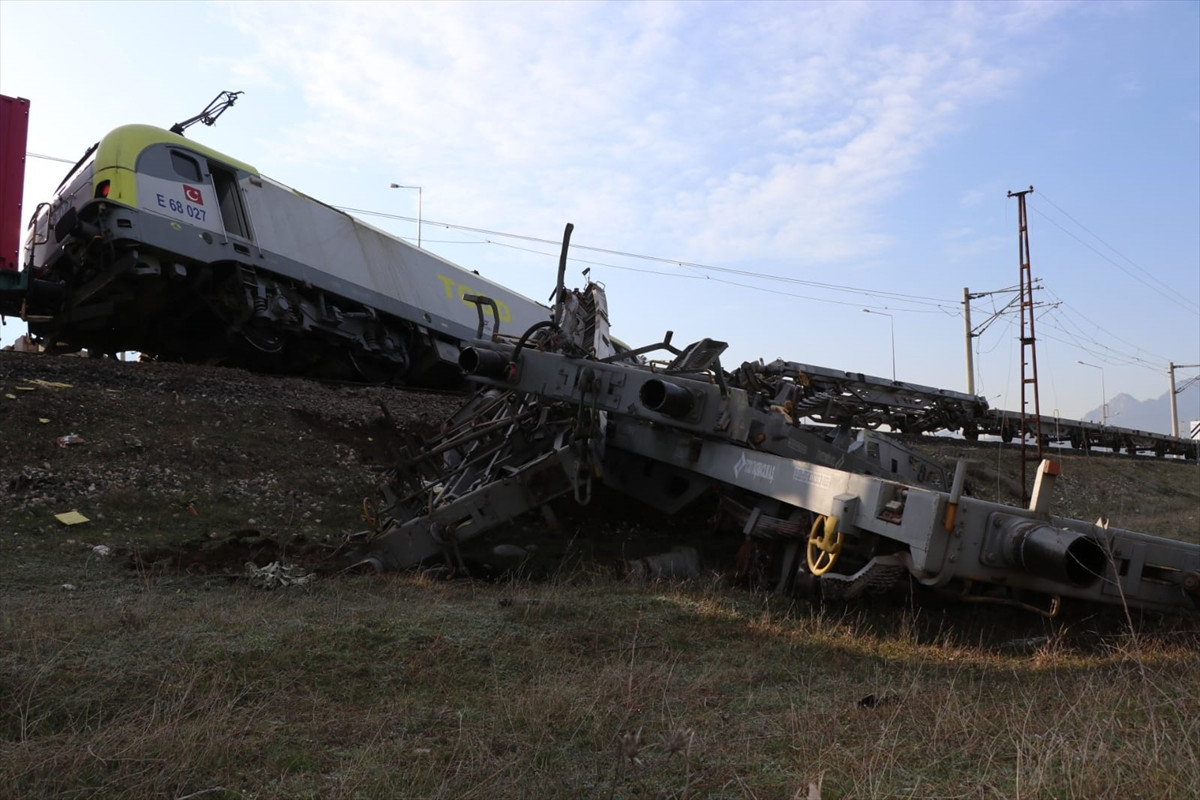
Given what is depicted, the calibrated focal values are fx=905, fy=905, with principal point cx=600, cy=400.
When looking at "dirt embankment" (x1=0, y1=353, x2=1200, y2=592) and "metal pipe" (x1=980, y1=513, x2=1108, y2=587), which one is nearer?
"metal pipe" (x1=980, y1=513, x2=1108, y2=587)

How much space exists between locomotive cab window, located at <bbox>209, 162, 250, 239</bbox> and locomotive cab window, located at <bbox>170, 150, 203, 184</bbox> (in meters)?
0.29

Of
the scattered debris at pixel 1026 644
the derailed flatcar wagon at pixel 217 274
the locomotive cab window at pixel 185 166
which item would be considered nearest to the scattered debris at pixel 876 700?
the scattered debris at pixel 1026 644

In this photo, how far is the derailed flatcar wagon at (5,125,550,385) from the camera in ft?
37.7

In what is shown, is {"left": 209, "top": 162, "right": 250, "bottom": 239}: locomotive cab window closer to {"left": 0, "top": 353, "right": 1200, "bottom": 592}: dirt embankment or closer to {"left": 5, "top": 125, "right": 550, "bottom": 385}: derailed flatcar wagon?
{"left": 5, "top": 125, "right": 550, "bottom": 385}: derailed flatcar wagon

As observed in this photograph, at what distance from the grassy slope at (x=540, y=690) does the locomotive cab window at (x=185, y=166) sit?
→ 6.54m

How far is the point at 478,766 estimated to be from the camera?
2945mm

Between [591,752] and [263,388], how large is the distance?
9.11m

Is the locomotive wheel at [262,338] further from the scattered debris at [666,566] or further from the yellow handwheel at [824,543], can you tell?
the yellow handwheel at [824,543]

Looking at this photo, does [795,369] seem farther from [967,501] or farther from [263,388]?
[967,501]

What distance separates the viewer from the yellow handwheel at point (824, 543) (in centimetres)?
484

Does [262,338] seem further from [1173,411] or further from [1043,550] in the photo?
[1173,411]

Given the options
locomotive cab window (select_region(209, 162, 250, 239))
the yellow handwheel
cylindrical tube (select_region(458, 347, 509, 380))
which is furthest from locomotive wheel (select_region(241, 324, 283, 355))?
the yellow handwheel

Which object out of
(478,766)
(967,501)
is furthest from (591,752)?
(967,501)

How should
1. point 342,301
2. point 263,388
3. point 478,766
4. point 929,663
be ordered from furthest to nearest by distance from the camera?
point 342,301 → point 263,388 → point 929,663 → point 478,766
